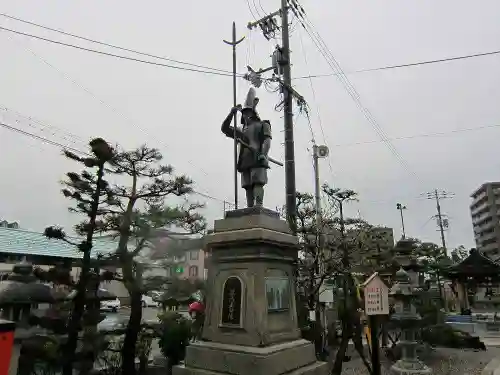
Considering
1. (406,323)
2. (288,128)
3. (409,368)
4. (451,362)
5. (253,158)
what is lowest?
(451,362)

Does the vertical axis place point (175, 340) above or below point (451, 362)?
above

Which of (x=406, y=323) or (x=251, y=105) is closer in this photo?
(x=251, y=105)

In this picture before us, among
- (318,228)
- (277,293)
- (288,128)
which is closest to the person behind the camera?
(277,293)

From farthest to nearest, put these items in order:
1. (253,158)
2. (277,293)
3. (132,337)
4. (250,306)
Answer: (132,337)
(253,158)
(277,293)
(250,306)

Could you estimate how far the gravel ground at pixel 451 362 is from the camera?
11291 millimetres

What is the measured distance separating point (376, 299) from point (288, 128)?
5.85m

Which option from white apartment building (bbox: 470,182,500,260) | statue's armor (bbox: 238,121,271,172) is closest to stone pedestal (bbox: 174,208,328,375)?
statue's armor (bbox: 238,121,271,172)

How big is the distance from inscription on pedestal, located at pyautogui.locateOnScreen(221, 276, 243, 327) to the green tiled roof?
8.59m

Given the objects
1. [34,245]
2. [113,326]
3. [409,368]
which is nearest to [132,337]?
[113,326]

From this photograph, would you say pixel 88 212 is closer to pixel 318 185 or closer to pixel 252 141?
pixel 252 141

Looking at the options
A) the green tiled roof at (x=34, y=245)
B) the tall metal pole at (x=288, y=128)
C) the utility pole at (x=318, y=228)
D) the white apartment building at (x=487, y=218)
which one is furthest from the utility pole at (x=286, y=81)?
the white apartment building at (x=487, y=218)

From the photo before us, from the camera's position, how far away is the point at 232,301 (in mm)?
6059

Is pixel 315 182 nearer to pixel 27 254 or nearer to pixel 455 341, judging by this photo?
pixel 455 341

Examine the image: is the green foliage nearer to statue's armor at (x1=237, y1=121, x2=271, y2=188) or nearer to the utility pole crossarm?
statue's armor at (x1=237, y1=121, x2=271, y2=188)
